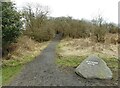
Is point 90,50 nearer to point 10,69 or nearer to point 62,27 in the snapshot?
point 10,69

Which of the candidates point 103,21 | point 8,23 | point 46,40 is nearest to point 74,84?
point 8,23

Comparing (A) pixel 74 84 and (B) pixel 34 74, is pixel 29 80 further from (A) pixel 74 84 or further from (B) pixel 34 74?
(A) pixel 74 84

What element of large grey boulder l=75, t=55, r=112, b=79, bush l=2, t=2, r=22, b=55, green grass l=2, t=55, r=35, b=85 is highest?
bush l=2, t=2, r=22, b=55

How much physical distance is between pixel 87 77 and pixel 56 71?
200cm

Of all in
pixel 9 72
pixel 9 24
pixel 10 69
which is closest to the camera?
pixel 9 72

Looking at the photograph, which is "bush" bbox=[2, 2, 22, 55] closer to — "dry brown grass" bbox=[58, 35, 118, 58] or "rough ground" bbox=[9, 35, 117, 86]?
"rough ground" bbox=[9, 35, 117, 86]

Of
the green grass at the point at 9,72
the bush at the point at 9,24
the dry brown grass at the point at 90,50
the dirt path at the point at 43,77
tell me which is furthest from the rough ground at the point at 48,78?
the dry brown grass at the point at 90,50

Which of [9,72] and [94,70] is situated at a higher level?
[94,70]

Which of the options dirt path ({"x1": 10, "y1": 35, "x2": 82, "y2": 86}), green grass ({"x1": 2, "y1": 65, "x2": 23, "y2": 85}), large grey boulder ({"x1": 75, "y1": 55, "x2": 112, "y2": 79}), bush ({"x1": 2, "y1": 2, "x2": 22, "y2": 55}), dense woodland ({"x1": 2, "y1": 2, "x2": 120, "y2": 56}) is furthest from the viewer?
dense woodland ({"x1": 2, "y1": 2, "x2": 120, "y2": 56})

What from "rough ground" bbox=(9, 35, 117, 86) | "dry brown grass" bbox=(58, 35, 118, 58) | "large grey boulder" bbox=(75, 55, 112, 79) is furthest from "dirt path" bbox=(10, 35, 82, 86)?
"dry brown grass" bbox=(58, 35, 118, 58)

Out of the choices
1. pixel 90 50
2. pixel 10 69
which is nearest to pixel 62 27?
pixel 90 50

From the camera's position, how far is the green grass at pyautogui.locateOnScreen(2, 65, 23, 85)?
9861 mm

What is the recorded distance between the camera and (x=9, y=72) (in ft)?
37.5

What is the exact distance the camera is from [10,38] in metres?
15.3
